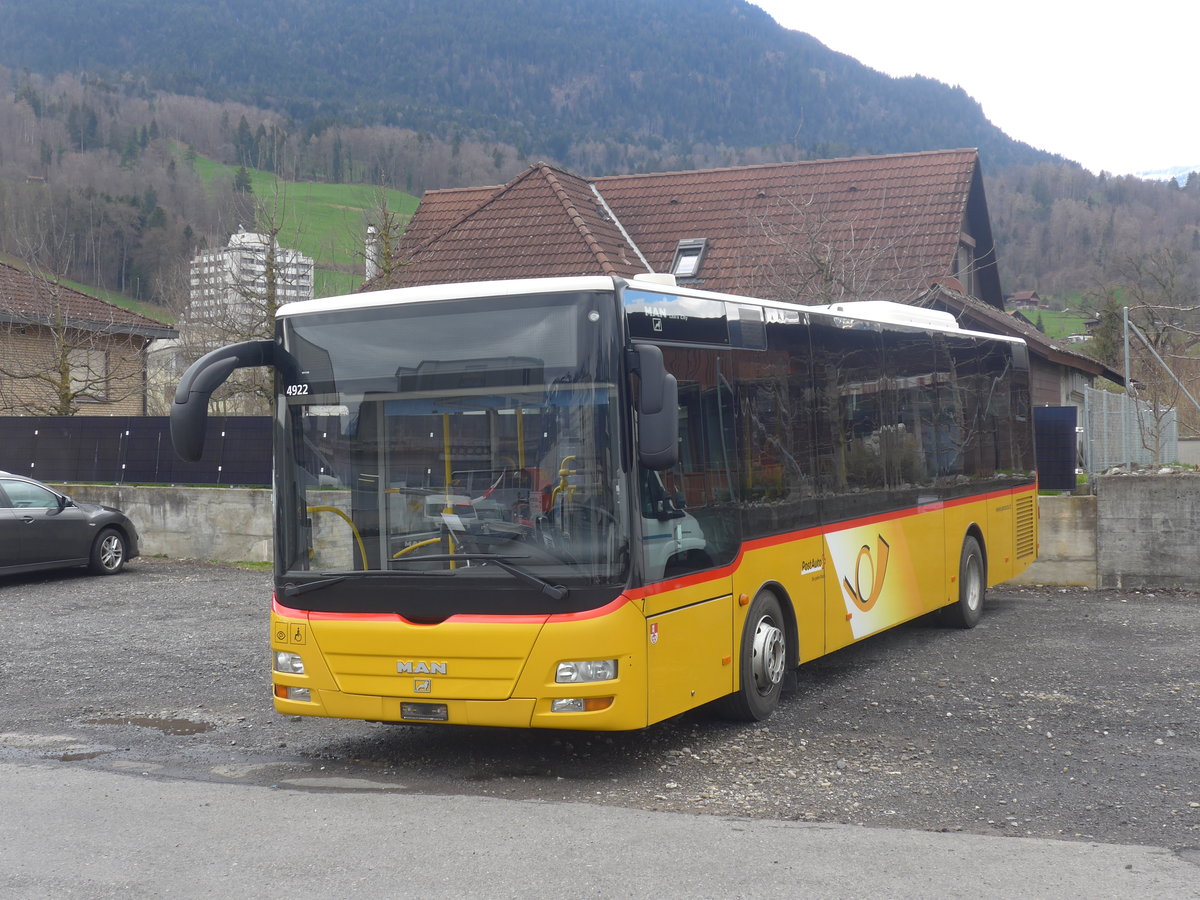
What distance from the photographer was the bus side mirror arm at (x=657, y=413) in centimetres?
691

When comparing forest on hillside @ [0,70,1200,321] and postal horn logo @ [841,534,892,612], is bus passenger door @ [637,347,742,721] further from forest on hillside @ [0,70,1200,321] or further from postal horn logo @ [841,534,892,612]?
forest on hillside @ [0,70,1200,321]

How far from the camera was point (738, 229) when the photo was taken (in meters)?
29.8

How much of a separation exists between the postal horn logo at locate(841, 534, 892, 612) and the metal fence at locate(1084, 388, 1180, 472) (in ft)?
24.9

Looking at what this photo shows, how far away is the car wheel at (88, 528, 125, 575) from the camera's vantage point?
60.3 ft

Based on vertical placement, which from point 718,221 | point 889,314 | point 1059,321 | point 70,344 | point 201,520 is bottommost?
point 201,520

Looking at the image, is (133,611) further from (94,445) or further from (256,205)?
(256,205)

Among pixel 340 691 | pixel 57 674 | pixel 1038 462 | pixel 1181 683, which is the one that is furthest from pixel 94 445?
pixel 1181 683

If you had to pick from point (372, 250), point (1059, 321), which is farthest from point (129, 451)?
point (1059, 321)

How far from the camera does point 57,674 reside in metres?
11.1

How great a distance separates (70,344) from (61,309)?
90.4 inches

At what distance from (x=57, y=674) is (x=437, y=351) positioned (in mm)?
5698

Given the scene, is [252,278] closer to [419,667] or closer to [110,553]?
[110,553]

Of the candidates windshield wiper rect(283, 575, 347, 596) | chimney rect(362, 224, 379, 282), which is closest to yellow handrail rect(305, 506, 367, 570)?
windshield wiper rect(283, 575, 347, 596)

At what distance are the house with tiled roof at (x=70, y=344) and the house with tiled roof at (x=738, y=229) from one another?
931 cm
